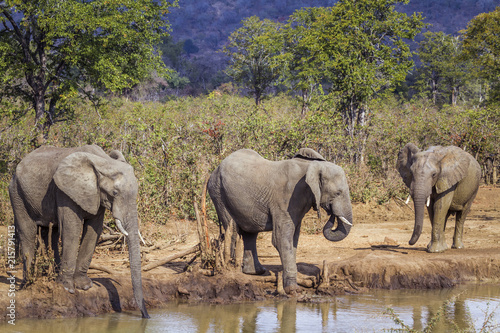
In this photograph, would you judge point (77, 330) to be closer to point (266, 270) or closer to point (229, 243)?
point (229, 243)

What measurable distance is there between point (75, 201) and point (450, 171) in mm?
7632

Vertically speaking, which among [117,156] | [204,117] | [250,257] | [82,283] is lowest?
[82,283]

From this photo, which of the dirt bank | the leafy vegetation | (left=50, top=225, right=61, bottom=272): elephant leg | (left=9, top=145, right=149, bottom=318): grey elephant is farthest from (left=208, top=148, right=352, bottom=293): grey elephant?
(left=50, top=225, right=61, bottom=272): elephant leg

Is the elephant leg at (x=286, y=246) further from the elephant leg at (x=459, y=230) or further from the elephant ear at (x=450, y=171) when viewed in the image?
the elephant leg at (x=459, y=230)

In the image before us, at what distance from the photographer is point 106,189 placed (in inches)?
316

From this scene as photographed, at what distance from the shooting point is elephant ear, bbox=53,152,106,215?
26.3 feet

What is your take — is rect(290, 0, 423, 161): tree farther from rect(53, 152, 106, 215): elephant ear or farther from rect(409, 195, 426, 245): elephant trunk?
rect(53, 152, 106, 215): elephant ear

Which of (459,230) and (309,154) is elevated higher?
(309,154)

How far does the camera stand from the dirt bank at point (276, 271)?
840 centimetres

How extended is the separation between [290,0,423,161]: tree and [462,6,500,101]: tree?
2.52 meters

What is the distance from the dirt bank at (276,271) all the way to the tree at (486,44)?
11.6 metres

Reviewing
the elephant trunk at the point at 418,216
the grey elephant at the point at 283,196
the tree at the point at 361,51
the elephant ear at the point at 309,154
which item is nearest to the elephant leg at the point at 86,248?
the grey elephant at the point at 283,196

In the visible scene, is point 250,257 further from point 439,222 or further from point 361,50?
point 361,50

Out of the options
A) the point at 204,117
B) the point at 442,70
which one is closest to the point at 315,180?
the point at 204,117
